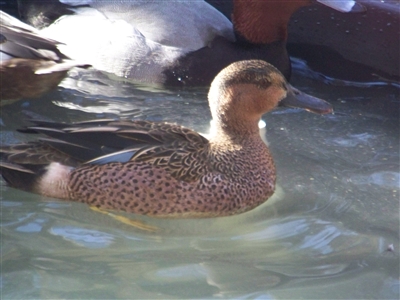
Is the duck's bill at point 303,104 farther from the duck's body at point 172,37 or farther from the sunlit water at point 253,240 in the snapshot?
the duck's body at point 172,37

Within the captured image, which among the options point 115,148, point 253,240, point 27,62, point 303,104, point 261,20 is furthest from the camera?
point 261,20

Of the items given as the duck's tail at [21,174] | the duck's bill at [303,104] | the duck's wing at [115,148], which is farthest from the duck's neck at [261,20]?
the duck's tail at [21,174]

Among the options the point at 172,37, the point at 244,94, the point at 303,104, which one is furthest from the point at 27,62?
the point at 303,104

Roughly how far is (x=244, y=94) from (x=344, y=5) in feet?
6.93

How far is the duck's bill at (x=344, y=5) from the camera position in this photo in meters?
6.17

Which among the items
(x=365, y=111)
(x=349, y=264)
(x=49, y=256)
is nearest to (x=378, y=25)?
(x=365, y=111)

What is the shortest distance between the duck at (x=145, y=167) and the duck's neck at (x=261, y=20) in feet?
6.58

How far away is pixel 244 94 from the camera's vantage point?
→ 14.7 ft

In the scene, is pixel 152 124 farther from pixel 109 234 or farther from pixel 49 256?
pixel 49 256

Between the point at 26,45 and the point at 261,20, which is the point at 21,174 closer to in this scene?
the point at 26,45

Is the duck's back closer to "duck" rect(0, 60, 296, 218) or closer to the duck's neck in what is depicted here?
the duck's neck

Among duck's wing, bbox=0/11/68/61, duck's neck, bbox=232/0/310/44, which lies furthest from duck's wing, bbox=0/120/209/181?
duck's neck, bbox=232/0/310/44

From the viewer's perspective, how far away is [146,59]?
20.5 feet

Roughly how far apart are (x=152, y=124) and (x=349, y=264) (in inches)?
53.7
